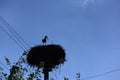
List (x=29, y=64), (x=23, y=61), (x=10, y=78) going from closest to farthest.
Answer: (x=10, y=78)
(x=23, y=61)
(x=29, y=64)

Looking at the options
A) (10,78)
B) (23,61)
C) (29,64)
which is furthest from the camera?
(29,64)

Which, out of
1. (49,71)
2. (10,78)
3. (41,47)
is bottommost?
(10,78)

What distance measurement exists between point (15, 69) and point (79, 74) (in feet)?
8.17

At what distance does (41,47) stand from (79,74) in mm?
8476

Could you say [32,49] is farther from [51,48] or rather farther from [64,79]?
[64,79]

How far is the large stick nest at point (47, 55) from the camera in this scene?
22.3 meters

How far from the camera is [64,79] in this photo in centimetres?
1445

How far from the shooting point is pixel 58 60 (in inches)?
883

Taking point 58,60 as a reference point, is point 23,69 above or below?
below

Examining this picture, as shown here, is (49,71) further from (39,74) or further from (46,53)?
(39,74)

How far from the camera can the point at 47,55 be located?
74.5 feet

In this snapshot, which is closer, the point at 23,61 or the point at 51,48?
the point at 23,61

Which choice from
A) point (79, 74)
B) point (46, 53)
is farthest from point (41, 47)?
point (79, 74)

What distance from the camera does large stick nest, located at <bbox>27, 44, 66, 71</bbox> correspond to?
22312 millimetres
